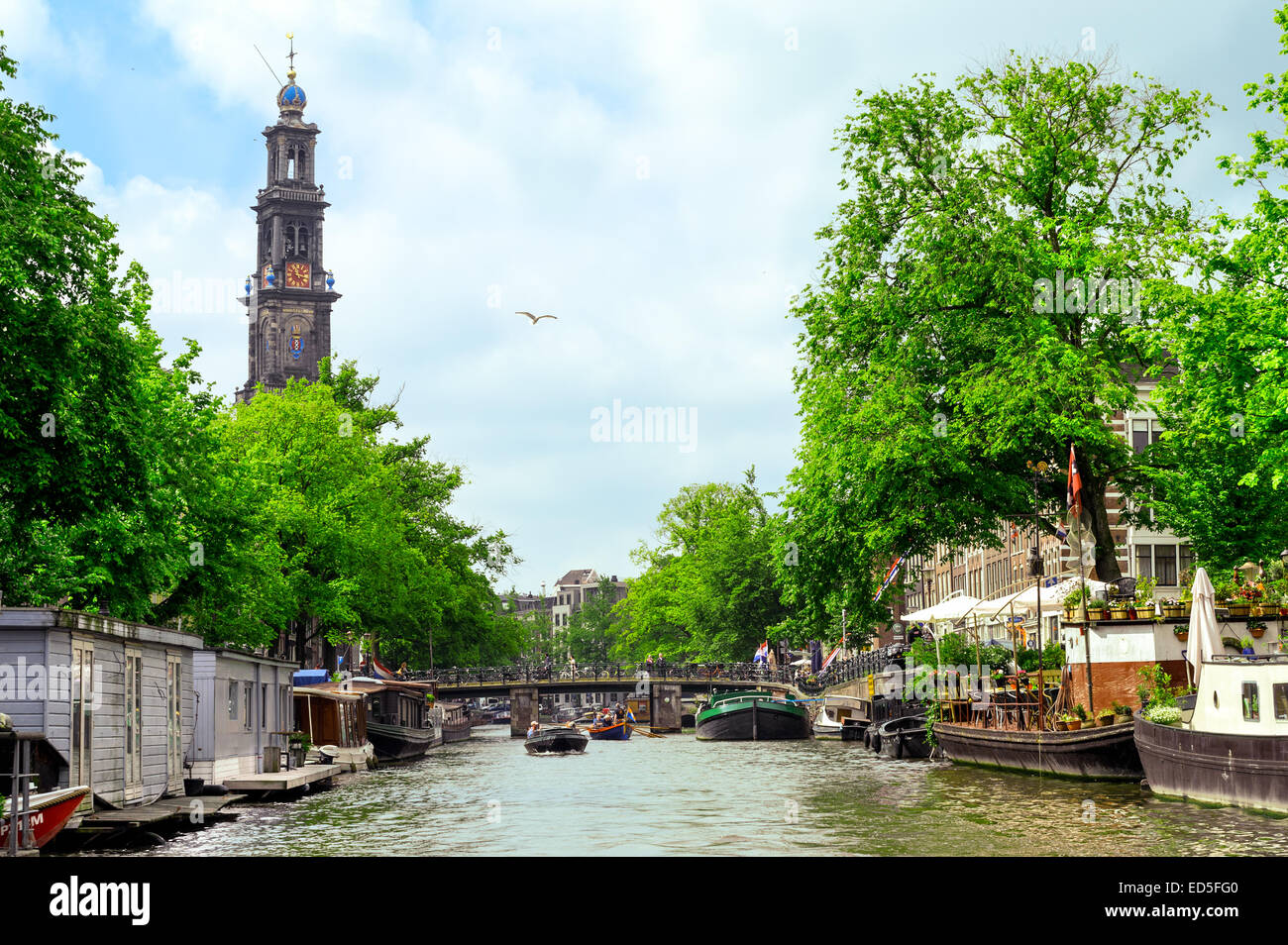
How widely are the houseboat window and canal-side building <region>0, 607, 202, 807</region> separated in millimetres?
20092

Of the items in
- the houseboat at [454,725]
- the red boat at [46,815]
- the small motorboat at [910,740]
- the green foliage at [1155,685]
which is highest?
the green foliage at [1155,685]

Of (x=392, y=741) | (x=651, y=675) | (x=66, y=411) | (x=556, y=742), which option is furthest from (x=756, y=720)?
(x=66, y=411)

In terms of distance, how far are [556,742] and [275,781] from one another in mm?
33704

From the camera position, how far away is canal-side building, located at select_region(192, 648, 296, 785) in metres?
33.7

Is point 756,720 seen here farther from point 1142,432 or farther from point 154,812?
point 154,812

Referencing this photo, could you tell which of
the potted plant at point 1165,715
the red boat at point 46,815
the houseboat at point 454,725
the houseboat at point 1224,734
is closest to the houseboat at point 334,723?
the red boat at point 46,815

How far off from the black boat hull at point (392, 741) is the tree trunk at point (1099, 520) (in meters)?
31.3

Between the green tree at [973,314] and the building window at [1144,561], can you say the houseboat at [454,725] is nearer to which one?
the building window at [1144,561]

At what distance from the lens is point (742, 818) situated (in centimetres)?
2906

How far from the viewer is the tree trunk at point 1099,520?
39.0m

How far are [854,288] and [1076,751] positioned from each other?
1450cm

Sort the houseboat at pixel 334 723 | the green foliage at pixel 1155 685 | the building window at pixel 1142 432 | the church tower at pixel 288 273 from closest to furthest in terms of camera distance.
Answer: the green foliage at pixel 1155 685 < the houseboat at pixel 334 723 < the building window at pixel 1142 432 < the church tower at pixel 288 273

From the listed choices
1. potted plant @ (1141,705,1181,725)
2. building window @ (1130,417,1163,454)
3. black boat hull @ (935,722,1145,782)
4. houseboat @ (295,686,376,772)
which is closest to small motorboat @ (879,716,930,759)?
black boat hull @ (935,722,1145,782)
